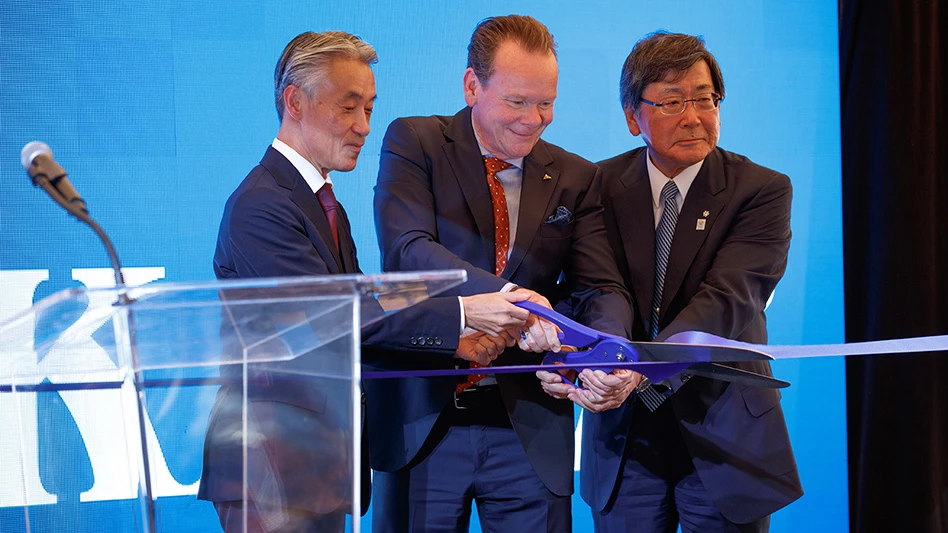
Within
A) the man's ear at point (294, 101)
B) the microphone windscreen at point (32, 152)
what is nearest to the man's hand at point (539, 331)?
the man's ear at point (294, 101)

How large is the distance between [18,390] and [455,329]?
Answer: 104 cm

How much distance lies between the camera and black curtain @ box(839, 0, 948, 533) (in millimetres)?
3762

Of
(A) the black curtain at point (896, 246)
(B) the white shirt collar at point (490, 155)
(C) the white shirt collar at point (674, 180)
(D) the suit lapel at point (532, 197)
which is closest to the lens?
(D) the suit lapel at point (532, 197)

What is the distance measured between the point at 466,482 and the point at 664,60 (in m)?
1.39

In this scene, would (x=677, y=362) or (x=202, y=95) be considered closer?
(x=677, y=362)

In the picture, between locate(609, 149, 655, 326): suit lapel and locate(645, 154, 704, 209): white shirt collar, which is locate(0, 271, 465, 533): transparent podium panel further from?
locate(645, 154, 704, 209): white shirt collar

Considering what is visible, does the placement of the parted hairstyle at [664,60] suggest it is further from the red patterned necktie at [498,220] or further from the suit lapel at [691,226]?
the red patterned necktie at [498,220]

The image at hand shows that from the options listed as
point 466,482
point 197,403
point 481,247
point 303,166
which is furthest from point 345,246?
point 197,403

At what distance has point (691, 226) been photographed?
8.84 feet

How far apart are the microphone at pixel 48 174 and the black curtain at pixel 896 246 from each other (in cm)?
329

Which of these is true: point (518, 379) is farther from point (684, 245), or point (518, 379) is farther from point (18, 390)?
point (18, 390)

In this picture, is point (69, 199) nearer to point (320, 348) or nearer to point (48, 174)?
point (48, 174)

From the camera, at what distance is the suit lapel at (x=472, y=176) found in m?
2.54

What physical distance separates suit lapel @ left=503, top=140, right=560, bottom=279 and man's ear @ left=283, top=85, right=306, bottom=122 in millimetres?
643
